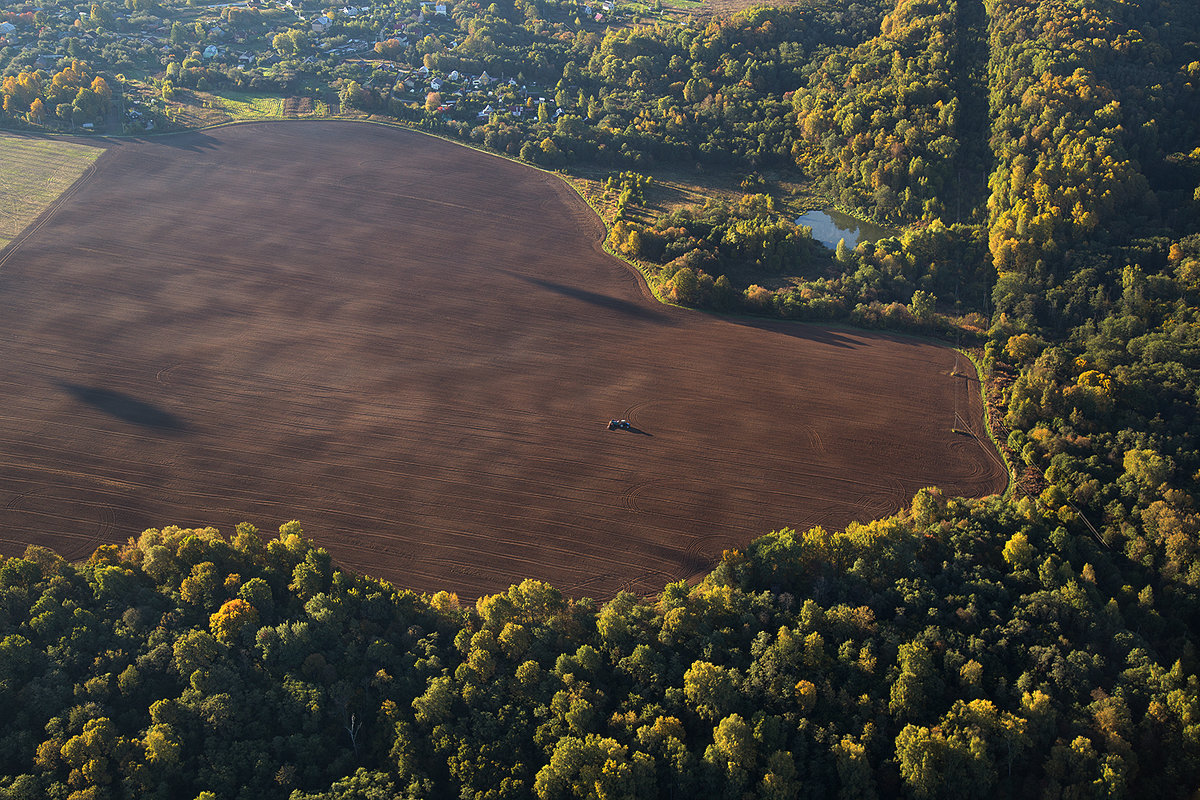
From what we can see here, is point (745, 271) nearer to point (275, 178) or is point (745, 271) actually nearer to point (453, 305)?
point (453, 305)

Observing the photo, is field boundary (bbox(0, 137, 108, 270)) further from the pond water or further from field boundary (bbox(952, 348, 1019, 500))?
field boundary (bbox(952, 348, 1019, 500))

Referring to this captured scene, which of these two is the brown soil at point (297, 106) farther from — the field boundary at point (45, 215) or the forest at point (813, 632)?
the forest at point (813, 632)

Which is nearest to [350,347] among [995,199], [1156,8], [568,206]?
[568,206]

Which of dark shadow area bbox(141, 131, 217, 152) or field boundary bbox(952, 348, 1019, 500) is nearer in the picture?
field boundary bbox(952, 348, 1019, 500)

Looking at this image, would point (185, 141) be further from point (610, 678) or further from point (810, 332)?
point (610, 678)

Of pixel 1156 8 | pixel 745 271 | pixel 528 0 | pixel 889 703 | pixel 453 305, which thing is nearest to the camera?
pixel 889 703

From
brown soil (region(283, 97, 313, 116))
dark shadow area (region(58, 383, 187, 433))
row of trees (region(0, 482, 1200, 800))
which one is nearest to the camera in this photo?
row of trees (region(0, 482, 1200, 800))

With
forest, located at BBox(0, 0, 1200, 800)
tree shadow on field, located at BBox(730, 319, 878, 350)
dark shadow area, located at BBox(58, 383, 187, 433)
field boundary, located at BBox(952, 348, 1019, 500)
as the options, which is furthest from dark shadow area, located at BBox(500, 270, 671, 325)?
dark shadow area, located at BBox(58, 383, 187, 433)
